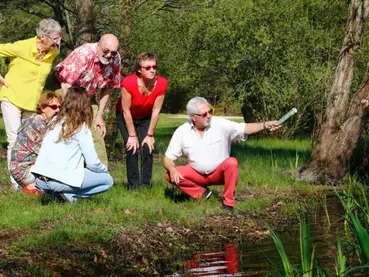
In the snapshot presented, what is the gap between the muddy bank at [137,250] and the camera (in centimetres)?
695

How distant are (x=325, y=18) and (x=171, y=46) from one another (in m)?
4.91

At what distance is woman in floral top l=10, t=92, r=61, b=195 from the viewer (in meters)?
10.1

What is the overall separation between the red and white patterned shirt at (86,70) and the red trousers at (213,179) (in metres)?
1.54

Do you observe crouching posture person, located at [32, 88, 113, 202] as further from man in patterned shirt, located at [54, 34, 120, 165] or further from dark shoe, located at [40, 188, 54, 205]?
man in patterned shirt, located at [54, 34, 120, 165]

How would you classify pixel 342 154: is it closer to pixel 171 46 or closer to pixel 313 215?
pixel 313 215

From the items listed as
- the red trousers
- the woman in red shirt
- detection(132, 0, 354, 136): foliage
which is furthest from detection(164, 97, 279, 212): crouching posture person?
detection(132, 0, 354, 136): foliage

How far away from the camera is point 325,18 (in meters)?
26.6

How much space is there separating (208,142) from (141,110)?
1.35 meters

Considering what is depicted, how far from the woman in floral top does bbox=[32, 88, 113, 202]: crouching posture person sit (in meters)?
0.87

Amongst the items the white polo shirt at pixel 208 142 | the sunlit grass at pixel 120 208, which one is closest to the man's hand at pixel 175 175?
the white polo shirt at pixel 208 142

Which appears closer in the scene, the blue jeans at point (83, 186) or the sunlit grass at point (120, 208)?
the sunlit grass at point (120, 208)

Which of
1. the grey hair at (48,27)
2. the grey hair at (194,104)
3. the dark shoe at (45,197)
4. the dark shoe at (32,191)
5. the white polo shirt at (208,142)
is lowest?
the dark shoe at (32,191)

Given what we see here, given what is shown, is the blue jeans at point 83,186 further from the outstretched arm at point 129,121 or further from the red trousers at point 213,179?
the outstretched arm at point 129,121

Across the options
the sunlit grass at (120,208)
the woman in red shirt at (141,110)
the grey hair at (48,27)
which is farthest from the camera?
the woman in red shirt at (141,110)
